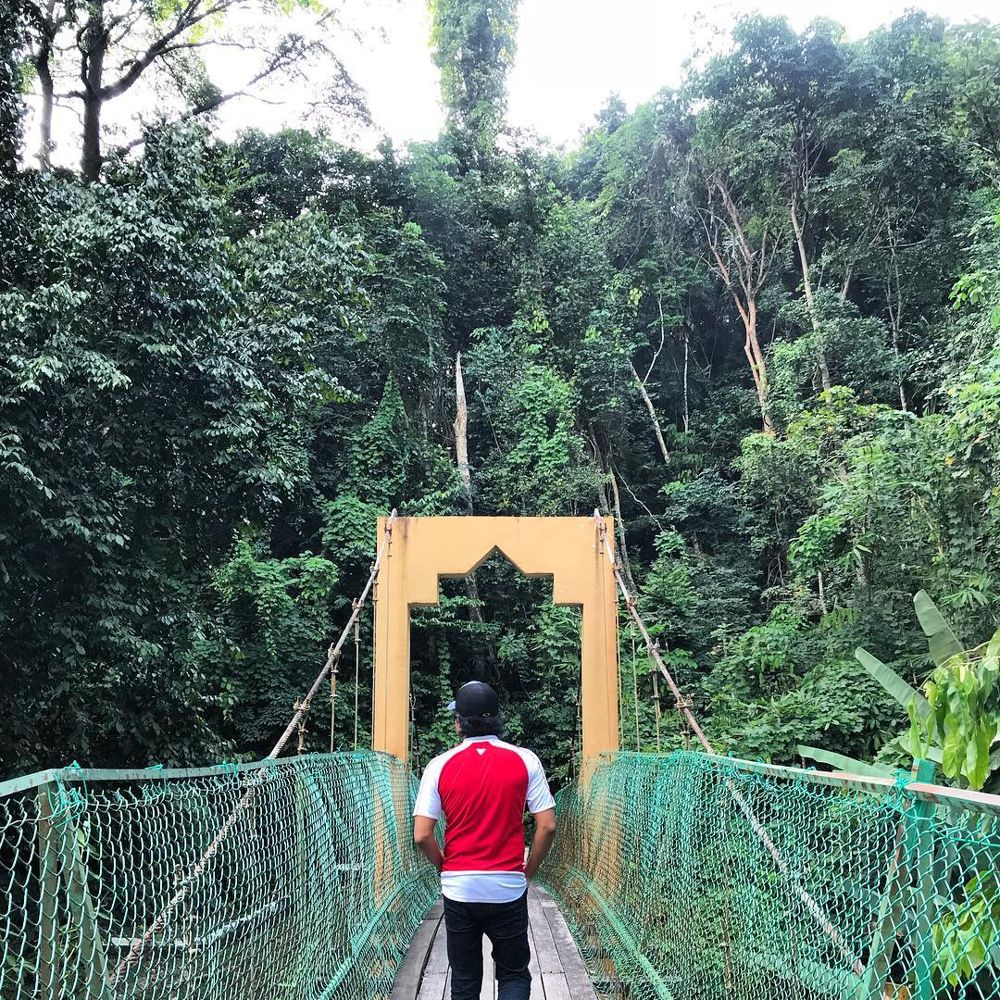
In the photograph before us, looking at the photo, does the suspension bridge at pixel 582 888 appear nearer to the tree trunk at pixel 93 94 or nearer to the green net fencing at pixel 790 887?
the green net fencing at pixel 790 887

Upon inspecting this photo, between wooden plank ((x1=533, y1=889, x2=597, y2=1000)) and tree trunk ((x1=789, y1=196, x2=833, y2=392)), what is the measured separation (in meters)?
8.46

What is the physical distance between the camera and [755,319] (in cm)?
1420

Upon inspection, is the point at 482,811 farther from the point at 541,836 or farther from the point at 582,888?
the point at 582,888

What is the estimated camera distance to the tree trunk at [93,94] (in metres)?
7.55

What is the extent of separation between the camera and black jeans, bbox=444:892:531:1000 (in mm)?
1895

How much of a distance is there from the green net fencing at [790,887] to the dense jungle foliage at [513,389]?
3.68 metres

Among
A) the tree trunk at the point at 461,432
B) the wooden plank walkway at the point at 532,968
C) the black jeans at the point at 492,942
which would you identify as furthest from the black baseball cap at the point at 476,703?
the tree trunk at the point at 461,432

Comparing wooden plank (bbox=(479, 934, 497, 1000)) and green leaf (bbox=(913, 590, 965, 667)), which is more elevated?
green leaf (bbox=(913, 590, 965, 667))

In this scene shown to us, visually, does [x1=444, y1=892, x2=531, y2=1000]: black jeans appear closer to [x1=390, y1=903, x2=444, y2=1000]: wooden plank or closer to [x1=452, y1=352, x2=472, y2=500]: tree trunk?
[x1=390, y1=903, x2=444, y2=1000]: wooden plank

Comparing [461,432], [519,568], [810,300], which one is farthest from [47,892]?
[810,300]

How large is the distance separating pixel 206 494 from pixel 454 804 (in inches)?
192

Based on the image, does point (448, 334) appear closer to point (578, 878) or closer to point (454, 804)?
point (578, 878)

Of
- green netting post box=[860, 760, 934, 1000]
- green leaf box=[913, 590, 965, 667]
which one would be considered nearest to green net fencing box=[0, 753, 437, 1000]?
green netting post box=[860, 760, 934, 1000]

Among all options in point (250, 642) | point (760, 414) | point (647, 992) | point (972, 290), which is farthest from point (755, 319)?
point (647, 992)
